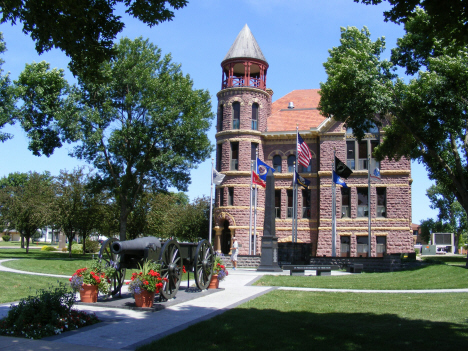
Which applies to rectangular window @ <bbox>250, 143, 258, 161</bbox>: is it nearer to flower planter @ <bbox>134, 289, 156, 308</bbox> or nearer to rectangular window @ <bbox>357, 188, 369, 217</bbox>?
rectangular window @ <bbox>357, 188, 369, 217</bbox>

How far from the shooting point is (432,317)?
32.0 feet

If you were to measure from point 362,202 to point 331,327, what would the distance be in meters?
29.2

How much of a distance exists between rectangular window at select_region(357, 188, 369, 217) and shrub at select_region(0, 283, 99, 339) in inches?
1204

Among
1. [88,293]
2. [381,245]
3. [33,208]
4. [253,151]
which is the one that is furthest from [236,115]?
[88,293]

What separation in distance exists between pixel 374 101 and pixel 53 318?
17561 mm

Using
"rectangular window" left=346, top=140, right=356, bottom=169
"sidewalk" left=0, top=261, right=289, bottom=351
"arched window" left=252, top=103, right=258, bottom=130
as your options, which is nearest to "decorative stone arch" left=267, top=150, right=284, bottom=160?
"arched window" left=252, top=103, right=258, bottom=130

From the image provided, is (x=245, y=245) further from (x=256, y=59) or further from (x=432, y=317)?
(x=432, y=317)

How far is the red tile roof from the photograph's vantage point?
129ft

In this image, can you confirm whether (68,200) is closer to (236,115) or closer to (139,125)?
(139,125)

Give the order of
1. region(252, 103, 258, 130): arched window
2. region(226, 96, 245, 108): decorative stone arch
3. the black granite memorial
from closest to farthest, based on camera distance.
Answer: the black granite memorial → region(226, 96, 245, 108): decorative stone arch → region(252, 103, 258, 130): arched window

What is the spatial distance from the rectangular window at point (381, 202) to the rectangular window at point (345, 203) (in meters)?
2.25

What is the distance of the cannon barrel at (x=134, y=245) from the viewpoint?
10.7 metres

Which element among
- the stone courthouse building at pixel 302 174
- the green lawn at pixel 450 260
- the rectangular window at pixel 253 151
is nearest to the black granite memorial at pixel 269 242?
the green lawn at pixel 450 260

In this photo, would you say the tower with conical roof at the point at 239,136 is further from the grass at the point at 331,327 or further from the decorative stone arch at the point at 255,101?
the grass at the point at 331,327
